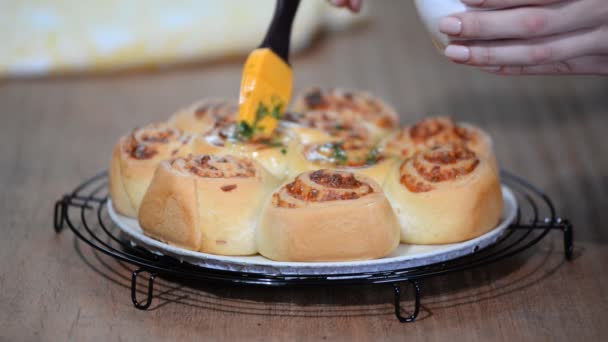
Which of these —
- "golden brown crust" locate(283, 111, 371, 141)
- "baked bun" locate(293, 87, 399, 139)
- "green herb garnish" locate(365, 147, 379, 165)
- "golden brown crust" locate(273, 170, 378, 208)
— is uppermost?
"golden brown crust" locate(273, 170, 378, 208)

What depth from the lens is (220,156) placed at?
5.69 feet

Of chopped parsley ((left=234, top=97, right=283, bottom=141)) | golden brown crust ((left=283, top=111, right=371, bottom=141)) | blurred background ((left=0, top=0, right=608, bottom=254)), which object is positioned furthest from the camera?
blurred background ((left=0, top=0, right=608, bottom=254))

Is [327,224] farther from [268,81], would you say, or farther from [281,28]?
[281,28]

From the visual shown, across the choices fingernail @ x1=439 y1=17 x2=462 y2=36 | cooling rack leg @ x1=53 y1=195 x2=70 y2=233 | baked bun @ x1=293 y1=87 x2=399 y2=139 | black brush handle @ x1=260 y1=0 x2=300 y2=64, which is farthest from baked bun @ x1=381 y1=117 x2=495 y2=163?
cooling rack leg @ x1=53 y1=195 x2=70 y2=233

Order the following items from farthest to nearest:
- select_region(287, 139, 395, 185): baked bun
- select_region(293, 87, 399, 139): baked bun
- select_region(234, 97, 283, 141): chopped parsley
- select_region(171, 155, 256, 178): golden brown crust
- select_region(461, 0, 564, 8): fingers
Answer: select_region(293, 87, 399, 139): baked bun → select_region(234, 97, 283, 141): chopped parsley → select_region(287, 139, 395, 185): baked bun → select_region(171, 155, 256, 178): golden brown crust → select_region(461, 0, 564, 8): fingers

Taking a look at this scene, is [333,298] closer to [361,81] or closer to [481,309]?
[481,309]

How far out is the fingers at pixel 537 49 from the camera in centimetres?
146

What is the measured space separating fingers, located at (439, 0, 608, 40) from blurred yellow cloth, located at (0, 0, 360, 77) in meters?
2.19

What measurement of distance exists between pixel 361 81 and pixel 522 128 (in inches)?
31.8

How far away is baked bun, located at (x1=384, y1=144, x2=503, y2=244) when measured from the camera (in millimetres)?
1660

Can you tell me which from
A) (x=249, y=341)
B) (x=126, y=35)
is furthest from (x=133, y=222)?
(x=126, y=35)

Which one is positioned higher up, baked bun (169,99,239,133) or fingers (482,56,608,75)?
fingers (482,56,608,75)

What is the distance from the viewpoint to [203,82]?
3316 millimetres

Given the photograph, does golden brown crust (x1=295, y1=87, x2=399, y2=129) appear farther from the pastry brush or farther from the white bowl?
the white bowl
